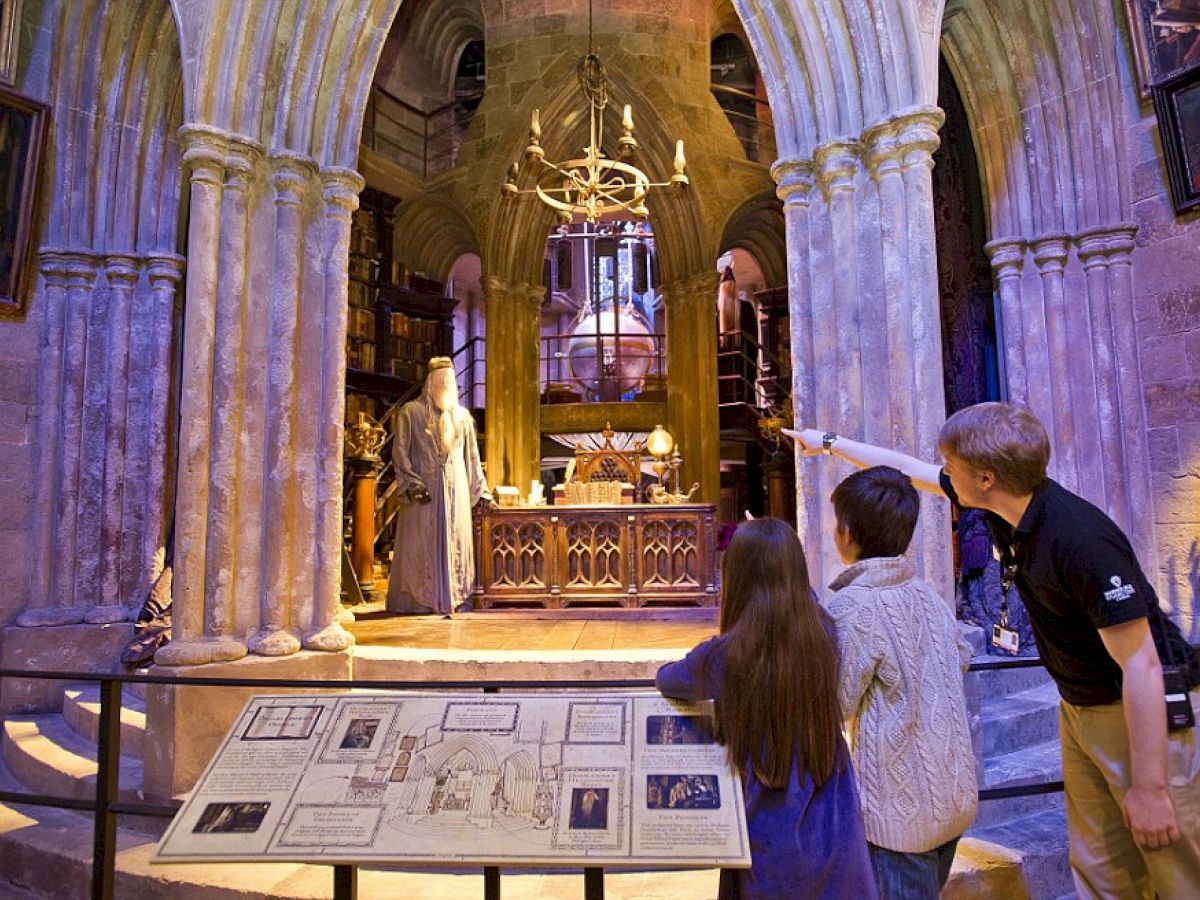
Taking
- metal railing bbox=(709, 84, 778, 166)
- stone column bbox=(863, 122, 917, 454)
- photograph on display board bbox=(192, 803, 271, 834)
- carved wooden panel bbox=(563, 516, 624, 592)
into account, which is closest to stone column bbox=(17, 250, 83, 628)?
carved wooden panel bbox=(563, 516, 624, 592)

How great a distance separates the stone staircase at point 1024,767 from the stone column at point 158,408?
5041 mm

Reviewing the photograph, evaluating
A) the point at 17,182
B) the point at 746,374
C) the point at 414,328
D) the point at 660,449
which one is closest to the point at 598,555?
the point at 660,449

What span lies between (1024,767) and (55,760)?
182 inches

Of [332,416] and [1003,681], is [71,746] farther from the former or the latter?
[1003,681]

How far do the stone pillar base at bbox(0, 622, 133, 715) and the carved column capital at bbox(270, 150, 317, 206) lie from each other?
3.09 meters

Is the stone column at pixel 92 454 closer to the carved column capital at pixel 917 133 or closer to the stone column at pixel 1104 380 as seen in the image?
the carved column capital at pixel 917 133

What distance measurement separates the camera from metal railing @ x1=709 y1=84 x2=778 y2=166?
1351 cm

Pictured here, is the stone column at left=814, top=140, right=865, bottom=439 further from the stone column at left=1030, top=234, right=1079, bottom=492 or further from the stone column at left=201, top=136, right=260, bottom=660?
the stone column at left=201, top=136, right=260, bottom=660

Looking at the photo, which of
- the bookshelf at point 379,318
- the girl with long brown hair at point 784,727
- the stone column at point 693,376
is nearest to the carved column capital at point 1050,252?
the girl with long brown hair at point 784,727

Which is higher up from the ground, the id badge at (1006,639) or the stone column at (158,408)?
the stone column at (158,408)

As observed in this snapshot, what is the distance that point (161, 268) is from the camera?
5402 millimetres

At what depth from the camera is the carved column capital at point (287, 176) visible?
403cm

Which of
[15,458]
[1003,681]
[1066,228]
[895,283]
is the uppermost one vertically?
[1066,228]

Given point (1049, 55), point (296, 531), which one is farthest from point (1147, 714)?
point (1049, 55)
